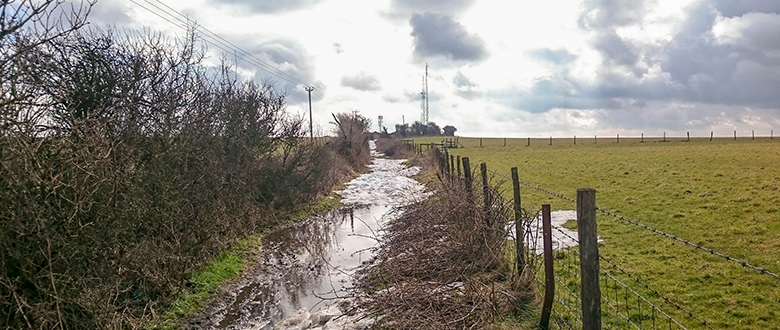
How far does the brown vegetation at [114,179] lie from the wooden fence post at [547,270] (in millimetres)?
5266

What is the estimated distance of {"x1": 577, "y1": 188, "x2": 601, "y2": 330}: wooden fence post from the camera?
4.04 m

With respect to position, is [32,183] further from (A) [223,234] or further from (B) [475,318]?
(A) [223,234]

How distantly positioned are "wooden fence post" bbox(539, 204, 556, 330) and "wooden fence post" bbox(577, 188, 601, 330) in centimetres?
106

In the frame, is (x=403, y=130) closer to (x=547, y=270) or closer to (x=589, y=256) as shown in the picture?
(x=547, y=270)

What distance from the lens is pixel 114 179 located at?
6207 millimetres

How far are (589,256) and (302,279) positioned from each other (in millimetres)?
6624

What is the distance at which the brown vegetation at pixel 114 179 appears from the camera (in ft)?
16.4

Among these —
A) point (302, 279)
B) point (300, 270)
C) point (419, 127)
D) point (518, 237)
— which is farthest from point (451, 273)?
point (419, 127)

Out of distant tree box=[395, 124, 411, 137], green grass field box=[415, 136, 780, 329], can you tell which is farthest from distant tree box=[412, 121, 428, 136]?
green grass field box=[415, 136, 780, 329]

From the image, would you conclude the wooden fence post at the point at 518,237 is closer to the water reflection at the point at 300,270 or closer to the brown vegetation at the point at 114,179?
the water reflection at the point at 300,270

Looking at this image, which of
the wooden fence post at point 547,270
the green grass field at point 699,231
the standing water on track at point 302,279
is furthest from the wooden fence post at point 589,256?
the standing water on track at point 302,279

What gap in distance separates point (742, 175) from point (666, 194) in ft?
19.4

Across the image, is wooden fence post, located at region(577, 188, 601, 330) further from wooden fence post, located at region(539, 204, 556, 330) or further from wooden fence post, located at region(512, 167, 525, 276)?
wooden fence post, located at region(512, 167, 525, 276)

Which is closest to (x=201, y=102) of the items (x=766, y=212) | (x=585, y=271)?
(x=585, y=271)
